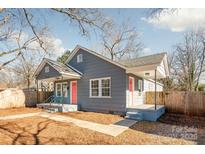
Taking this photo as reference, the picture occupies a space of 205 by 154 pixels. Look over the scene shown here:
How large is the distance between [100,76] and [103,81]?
39 centimetres

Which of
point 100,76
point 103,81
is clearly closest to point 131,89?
point 103,81

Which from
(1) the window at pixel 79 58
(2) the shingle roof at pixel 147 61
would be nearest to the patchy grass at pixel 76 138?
(2) the shingle roof at pixel 147 61

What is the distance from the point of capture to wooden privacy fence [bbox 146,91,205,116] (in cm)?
1012

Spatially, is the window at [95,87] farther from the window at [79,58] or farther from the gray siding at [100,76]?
the window at [79,58]

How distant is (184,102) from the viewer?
10.7m

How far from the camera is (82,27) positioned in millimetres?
7047

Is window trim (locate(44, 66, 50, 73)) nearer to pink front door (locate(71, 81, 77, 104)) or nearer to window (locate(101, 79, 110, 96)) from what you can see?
pink front door (locate(71, 81, 77, 104))

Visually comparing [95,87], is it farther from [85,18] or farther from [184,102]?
[184,102]

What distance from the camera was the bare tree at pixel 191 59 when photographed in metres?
20.2

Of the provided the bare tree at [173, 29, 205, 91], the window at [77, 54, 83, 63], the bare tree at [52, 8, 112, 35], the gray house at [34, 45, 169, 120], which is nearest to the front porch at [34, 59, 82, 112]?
the gray house at [34, 45, 169, 120]
